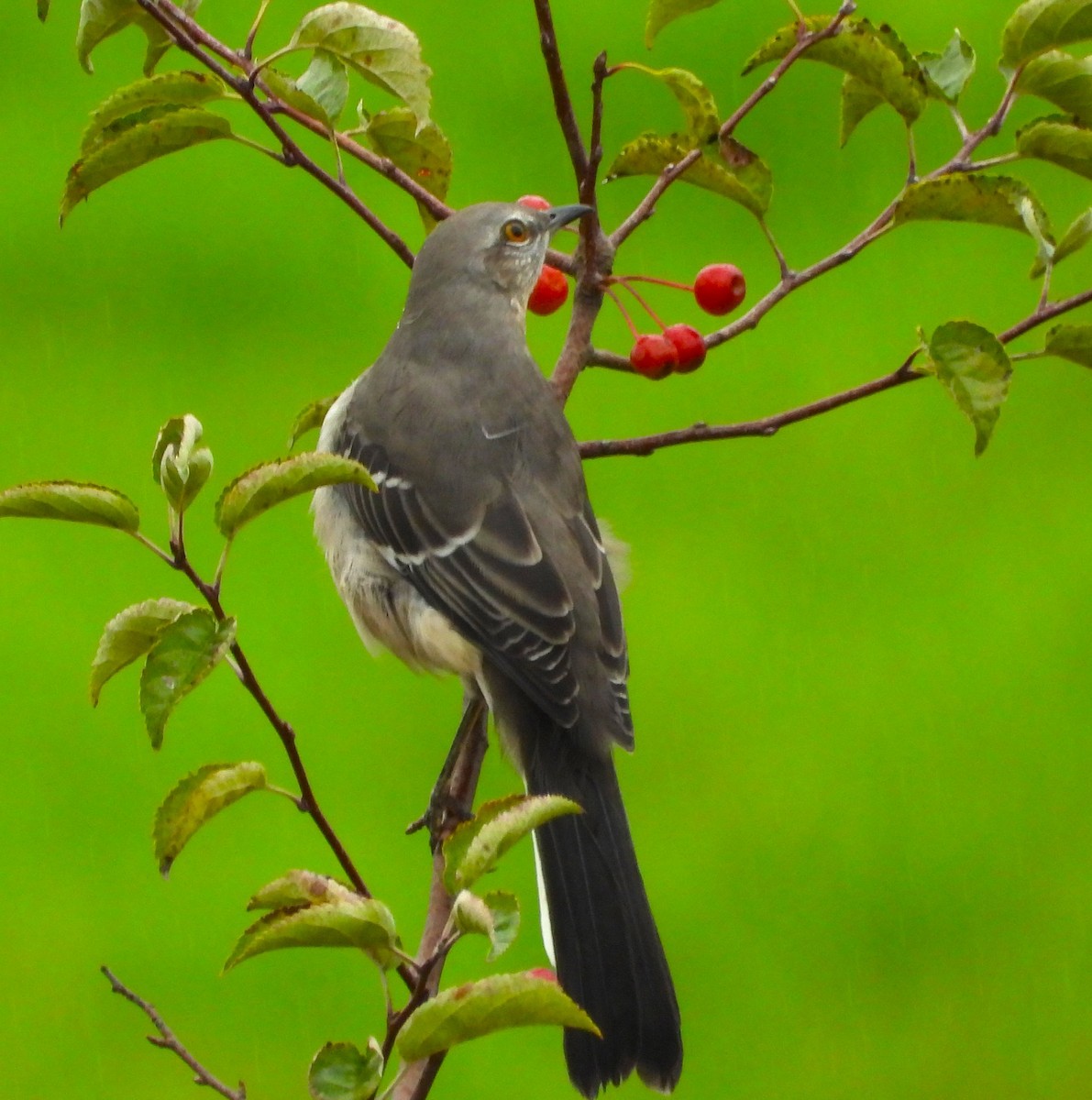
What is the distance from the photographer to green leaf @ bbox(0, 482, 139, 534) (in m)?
1.23

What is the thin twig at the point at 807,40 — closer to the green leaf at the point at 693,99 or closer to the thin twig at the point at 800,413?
the green leaf at the point at 693,99

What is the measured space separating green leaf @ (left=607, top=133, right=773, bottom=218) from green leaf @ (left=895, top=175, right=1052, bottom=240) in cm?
18

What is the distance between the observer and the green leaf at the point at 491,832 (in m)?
1.16

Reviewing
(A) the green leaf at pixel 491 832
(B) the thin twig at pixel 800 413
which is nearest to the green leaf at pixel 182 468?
(A) the green leaf at pixel 491 832

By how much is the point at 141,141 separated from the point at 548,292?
0.75m

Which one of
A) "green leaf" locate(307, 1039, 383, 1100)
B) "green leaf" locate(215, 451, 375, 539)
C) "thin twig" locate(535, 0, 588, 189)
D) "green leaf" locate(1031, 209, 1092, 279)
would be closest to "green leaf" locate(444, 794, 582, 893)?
"green leaf" locate(307, 1039, 383, 1100)

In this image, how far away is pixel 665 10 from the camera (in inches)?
67.9

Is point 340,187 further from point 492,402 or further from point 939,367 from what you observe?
point 939,367

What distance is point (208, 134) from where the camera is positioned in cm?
167

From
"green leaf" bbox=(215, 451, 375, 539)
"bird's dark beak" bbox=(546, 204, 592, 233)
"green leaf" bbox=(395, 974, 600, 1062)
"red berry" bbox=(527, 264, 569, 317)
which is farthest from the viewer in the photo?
"red berry" bbox=(527, 264, 569, 317)

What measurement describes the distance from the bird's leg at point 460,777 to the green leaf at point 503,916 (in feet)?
2.20

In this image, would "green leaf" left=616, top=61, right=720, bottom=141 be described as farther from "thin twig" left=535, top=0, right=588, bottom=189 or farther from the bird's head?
the bird's head

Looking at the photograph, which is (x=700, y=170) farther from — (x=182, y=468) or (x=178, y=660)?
(x=178, y=660)

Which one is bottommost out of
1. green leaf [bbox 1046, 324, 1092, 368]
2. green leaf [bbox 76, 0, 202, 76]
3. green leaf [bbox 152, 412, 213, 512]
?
green leaf [bbox 152, 412, 213, 512]
